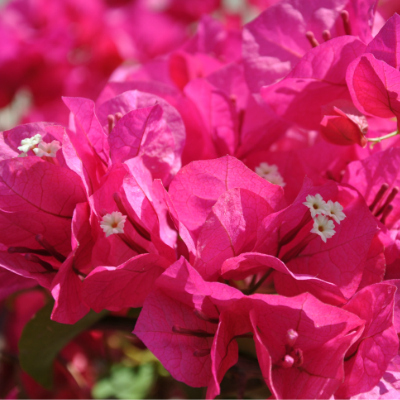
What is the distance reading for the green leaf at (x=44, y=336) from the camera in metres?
0.51

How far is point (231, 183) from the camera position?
42 cm

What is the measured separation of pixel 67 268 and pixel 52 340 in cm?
15

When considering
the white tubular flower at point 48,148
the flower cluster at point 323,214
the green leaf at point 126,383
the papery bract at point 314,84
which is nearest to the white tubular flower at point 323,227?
the flower cluster at point 323,214

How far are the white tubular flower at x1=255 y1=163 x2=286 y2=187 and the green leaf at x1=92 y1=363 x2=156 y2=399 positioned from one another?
0.44 m

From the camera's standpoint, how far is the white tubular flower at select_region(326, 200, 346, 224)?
0.41 m

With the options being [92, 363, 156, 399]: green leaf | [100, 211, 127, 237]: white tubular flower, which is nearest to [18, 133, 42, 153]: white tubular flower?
[100, 211, 127, 237]: white tubular flower

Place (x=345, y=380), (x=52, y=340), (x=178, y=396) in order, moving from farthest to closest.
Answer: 1. (x=178, y=396)
2. (x=52, y=340)
3. (x=345, y=380)

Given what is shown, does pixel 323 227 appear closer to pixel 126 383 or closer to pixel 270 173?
pixel 270 173

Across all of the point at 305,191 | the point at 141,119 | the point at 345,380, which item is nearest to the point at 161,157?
the point at 141,119

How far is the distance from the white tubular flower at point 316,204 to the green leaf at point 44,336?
0.25m

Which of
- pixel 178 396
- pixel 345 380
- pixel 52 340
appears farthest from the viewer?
pixel 178 396

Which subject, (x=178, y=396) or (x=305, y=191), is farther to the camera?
(x=178, y=396)

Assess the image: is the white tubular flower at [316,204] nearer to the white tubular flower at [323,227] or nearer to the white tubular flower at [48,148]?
the white tubular flower at [323,227]

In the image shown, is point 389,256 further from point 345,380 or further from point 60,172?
point 60,172
